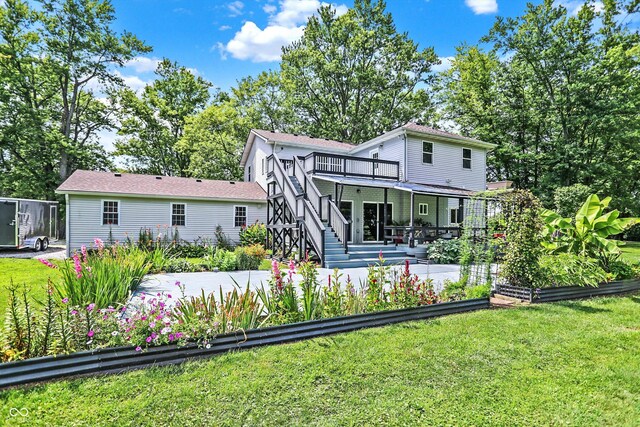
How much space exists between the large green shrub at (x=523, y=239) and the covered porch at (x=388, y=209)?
28.1 ft

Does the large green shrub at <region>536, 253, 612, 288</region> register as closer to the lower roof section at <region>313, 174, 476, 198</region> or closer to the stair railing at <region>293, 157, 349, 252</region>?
the stair railing at <region>293, 157, 349, 252</region>

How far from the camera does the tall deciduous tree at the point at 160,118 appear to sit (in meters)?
31.6

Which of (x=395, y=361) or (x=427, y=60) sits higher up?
(x=427, y=60)

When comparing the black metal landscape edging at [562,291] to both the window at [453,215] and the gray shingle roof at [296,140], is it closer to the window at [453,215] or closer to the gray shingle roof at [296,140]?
the window at [453,215]

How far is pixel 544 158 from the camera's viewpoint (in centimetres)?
2452

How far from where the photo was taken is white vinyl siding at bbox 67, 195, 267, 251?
50.5 ft

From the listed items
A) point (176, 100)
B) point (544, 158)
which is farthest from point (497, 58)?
point (176, 100)

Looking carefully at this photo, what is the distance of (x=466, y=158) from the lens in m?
20.0

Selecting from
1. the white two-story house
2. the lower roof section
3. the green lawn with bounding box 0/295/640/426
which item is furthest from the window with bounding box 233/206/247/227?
the green lawn with bounding box 0/295/640/426

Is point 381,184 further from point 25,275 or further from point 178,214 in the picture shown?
point 25,275

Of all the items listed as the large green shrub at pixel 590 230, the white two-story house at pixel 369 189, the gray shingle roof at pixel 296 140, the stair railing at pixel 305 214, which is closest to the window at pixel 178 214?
the white two-story house at pixel 369 189

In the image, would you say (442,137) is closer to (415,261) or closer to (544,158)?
(415,261)

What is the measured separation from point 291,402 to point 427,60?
3433cm

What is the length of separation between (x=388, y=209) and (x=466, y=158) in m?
6.01
